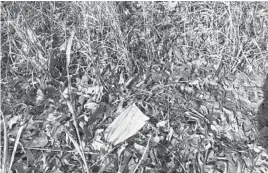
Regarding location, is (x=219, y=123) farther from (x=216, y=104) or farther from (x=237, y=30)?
(x=237, y=30)

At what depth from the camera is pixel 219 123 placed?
157cm

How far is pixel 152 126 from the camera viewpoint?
1519 millimetres

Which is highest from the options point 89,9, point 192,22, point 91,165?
point 89,9

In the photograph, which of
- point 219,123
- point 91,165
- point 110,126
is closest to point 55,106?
point 110,126

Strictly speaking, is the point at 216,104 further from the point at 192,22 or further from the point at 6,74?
the point at 6,74

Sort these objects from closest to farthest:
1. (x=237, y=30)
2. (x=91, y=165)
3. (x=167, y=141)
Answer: (x=91, y=165) → (x=167, y=141) → (x=237, y=30)

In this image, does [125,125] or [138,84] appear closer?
[125,125]

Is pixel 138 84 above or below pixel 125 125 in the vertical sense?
→ above

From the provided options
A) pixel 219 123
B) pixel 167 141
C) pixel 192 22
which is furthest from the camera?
pixel 192 22

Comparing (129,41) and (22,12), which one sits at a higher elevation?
(22,12)

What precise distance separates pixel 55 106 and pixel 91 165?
45 cm

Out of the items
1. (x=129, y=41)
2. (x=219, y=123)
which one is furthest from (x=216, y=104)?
(x=129, y=41)

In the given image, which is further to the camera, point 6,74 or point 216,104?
point 6,74

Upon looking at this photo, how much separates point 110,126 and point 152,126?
0.23m
